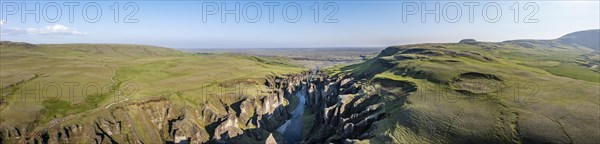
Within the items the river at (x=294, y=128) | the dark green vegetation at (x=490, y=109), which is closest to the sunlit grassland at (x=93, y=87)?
the river at (x=294, y=128)

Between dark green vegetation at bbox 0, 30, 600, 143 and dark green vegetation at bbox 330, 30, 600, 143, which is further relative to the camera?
dark green vegetation at bbox 0, 30, 600, 143

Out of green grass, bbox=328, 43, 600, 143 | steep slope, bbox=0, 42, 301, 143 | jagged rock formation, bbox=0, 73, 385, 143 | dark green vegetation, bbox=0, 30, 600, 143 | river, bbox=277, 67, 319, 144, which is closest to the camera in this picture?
green grass, bbox=328, 43, 600, 143

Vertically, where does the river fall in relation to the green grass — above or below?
below

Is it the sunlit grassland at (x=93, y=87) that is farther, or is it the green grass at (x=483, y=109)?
the sunlit grassland at (x=93, y=87)

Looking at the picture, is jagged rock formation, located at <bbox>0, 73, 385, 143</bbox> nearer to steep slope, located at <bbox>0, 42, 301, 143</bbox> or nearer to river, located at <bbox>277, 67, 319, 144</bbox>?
steep slope, located at <bbox>0, 42, 301, 143</bbox>

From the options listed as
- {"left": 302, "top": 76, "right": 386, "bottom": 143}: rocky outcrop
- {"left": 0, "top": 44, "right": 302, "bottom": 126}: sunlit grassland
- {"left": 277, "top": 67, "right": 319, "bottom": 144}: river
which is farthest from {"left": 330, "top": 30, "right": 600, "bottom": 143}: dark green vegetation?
{"left": 0, "top": 44, "right": 302, "bottom": 126}: sunlit grassland

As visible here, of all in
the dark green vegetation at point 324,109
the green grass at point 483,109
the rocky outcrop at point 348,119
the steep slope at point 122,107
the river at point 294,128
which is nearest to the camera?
the green grass at point 483,109

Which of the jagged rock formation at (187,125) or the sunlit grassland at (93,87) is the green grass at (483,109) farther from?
the sunlit grassland at (93,87)

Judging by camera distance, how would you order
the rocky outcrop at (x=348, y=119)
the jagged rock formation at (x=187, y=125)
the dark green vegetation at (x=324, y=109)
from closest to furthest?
the dark green vegetation at (x=324, y=109) → the rocky outcrop at (x=348, y=119) → the jagged rock formation at (x=187, y=125)

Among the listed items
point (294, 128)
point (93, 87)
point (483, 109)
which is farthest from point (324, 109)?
point (93, 87)

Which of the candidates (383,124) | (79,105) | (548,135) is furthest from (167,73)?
(548,135)

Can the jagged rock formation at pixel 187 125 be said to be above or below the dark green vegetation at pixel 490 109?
below

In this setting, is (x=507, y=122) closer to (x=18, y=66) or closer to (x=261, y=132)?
(x=261, y=132)
